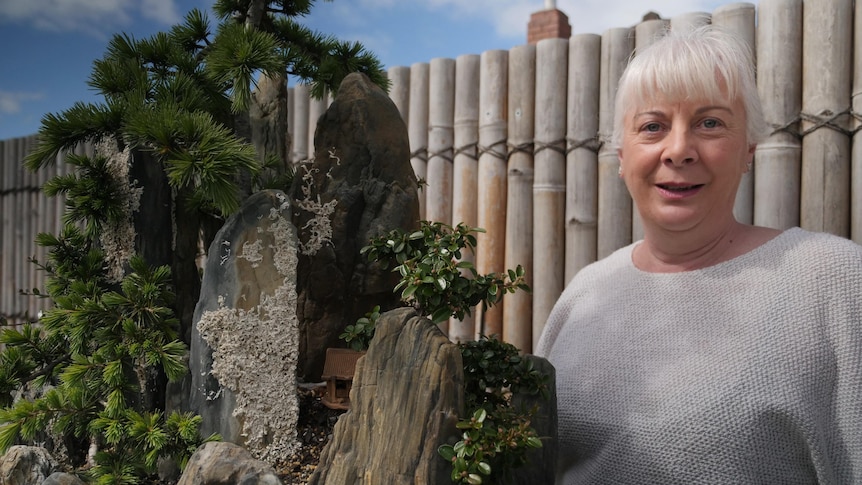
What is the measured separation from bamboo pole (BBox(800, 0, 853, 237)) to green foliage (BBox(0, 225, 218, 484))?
7.73ft

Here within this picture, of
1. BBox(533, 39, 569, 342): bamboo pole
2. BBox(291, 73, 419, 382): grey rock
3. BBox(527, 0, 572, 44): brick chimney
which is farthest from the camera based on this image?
BBox(527, 0, 572, 44): brick chimney

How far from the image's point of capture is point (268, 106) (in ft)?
7.25

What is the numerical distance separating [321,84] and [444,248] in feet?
3.53

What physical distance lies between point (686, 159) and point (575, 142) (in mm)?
1729

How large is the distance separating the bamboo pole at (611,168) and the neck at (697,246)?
1452mm

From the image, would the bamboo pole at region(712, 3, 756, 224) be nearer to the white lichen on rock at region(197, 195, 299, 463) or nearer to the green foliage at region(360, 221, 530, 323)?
the green foliage at region(360, 221, 530, 323)

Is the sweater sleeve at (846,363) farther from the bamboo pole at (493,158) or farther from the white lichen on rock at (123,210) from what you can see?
the bamboo pole at (493,158)

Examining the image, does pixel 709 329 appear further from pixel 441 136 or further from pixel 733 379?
pixel 441 136

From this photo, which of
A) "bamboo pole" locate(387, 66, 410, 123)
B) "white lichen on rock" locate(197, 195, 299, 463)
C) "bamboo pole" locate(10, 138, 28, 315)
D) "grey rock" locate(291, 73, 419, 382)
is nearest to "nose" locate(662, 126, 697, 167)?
"grey rock" locate(291, 73, 419, 382)

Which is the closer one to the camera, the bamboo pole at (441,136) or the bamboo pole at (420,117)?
the bamboo pole at (441,136)

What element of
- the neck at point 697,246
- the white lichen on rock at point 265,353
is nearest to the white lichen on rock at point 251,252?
the white lichen on rock at point 265,353

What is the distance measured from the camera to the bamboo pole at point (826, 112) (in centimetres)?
249

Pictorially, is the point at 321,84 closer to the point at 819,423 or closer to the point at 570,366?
the point at 570,366

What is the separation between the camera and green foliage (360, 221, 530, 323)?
1.25m
